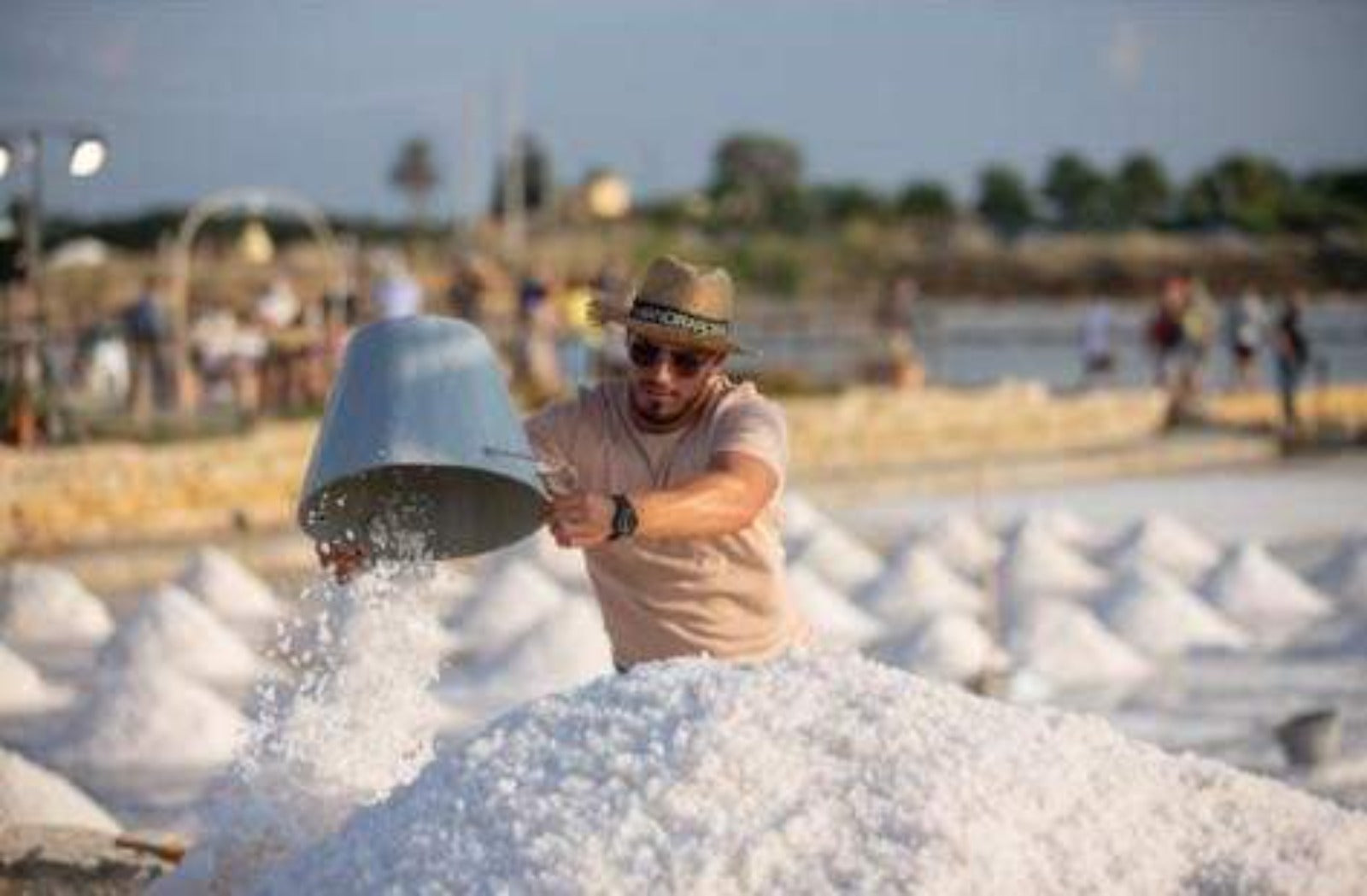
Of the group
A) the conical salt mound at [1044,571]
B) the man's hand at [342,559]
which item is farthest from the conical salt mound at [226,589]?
the man's hand at [342,559]

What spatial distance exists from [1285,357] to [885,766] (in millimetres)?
21279

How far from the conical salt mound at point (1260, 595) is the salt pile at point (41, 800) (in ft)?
22.8

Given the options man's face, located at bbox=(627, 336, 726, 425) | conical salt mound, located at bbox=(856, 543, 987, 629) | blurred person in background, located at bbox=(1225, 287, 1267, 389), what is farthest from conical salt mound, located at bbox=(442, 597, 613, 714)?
blurred person in background, located at bbox=(1225, 287, 1267, 389)

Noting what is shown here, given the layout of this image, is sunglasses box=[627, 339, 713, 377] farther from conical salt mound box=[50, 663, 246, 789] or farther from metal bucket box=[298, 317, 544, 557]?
conical salt mound box=[50, 663, 246, 789]

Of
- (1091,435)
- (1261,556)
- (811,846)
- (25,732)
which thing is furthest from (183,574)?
(1091,435)

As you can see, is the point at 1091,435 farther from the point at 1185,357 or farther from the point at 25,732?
the point at 25,732

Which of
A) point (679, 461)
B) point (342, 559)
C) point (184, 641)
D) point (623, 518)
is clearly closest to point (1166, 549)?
point (184, 641)

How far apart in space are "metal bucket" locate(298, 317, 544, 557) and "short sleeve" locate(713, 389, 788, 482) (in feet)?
1.03

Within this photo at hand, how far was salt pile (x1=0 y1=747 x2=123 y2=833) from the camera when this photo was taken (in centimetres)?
626

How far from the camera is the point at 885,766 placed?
3543 mm

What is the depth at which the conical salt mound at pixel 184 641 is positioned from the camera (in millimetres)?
10328

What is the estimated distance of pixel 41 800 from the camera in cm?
654

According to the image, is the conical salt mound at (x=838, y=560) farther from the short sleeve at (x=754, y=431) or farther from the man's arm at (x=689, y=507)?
the man's arm at (x=689, y=507)

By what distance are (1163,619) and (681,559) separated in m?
7.98
